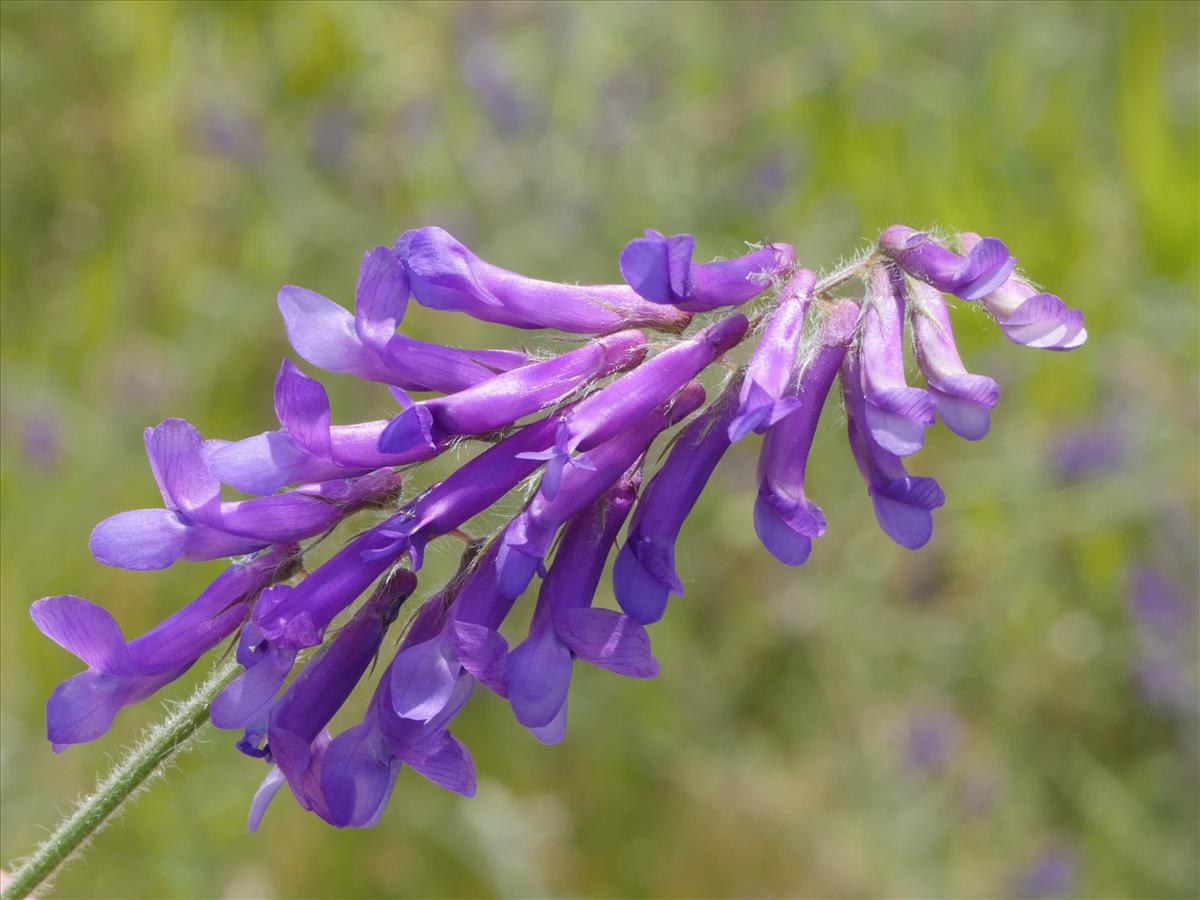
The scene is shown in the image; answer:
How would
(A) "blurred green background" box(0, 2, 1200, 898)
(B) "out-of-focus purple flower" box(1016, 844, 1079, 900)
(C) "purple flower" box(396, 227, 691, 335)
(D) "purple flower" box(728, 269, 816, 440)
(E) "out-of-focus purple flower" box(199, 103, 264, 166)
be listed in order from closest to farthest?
(D) "purple flower" box(728, 269, 816, 440) < (C) "purple flower" box(396, 227, 691, 335) < (A) "blurred green background" box(0, 2, 1200, 898) < (B) "out-of-focus purple flower" box(1016, 844, 1079, 900) < (E) "out-of-focus purple flower" box(199, 103, 264, 166)

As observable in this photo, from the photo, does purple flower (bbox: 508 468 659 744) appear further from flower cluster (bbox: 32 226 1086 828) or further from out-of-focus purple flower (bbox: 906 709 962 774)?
out-of-focus purple flower (bbox: 906 709 962 774)

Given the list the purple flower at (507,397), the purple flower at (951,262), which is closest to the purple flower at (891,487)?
the purple flower at (951,262)

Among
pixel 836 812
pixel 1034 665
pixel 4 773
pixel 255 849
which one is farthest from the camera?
pixel 1034 665

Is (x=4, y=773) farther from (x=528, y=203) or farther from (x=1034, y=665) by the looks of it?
(x=1034, y=665)

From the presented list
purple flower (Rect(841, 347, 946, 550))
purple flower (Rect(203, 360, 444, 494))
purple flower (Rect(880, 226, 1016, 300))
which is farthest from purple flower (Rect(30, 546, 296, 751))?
purple flower (Rect(880, 226, 1016, 300))

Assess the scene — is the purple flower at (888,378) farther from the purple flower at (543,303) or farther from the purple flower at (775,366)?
the purple flower at (543,303)

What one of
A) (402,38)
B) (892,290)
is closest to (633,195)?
(402,38)
